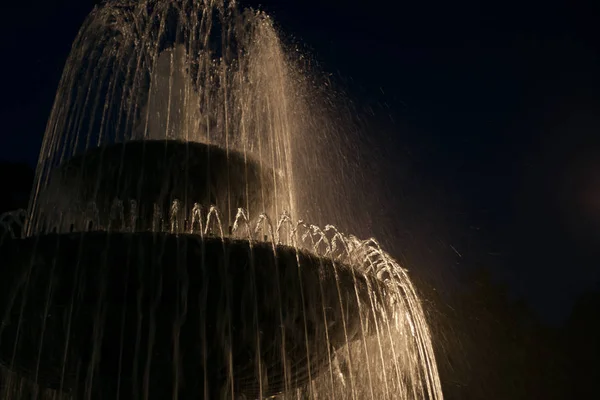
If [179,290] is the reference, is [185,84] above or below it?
above

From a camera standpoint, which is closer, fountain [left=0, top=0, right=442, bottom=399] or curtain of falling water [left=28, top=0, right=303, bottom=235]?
fountain [left=0, top=0, right=442, bottom=399]

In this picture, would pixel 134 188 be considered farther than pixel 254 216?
No

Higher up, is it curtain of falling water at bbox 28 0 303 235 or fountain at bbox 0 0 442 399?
curtain of falling water at bbox 28 0 303 235

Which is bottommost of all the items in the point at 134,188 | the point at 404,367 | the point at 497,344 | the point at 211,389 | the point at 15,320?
the point at 211,389

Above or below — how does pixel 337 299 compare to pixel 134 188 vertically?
below

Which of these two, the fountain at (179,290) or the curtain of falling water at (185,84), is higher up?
the curtain of falling water at (185,84)

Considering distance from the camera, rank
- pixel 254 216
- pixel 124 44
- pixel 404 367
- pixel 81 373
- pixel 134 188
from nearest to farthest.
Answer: pixel 81 373 → pixel 134 188 → pixel 254 216 → pixel 404 367 → pixel 124 44

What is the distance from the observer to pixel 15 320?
17.2ft

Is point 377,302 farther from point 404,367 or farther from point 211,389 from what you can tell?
point 404,367

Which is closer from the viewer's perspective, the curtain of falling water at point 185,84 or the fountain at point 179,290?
the fountain at point 179,290


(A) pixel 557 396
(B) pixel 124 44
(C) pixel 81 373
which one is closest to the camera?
(C) pixel 81 373

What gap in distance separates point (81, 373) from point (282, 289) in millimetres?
1958

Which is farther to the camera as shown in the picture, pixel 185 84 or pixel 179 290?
pixel 185 84

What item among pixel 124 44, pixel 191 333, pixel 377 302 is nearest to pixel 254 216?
pixel 377 302
